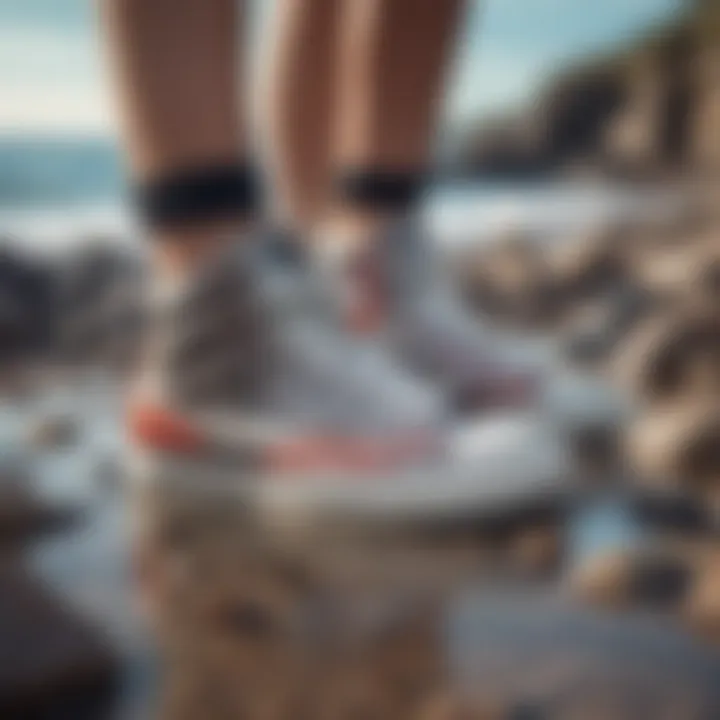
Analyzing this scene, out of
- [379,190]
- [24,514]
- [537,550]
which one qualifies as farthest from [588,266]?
[24,514]

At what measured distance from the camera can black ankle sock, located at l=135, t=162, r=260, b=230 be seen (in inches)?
26.6

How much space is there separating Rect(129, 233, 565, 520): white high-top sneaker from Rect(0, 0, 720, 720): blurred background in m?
0.04

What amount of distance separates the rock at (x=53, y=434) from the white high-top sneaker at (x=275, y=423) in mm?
56

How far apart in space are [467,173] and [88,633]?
0.37 meters

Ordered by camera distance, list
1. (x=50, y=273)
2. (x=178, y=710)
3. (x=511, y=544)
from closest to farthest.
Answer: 1. (x=178, y=710)
2. (x=511, y=544)
3. (x=50, y=273)

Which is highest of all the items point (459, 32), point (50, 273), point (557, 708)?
point (459, 32)

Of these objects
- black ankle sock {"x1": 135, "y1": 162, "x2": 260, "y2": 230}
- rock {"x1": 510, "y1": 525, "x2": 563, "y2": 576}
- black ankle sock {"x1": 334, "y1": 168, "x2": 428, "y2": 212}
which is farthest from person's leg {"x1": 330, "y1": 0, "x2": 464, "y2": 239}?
rock {"x1": 510, "y1": 525, "x2": 563, "y2": 576}

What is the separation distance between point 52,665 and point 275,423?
19 centimetres

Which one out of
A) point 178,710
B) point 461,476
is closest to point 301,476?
point 461,476

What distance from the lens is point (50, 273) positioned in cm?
77

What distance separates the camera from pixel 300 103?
0.78 m

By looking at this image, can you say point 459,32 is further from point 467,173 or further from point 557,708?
point 557,708

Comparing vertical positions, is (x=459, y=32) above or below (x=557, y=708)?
above

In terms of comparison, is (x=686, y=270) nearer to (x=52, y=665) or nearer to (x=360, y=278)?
(x=360, y=278)
